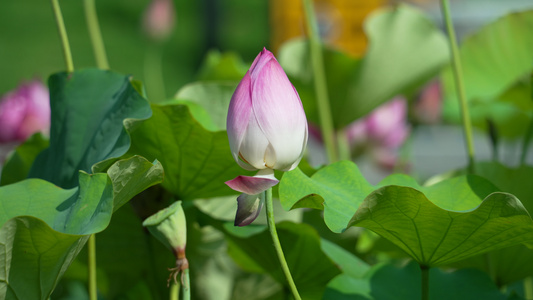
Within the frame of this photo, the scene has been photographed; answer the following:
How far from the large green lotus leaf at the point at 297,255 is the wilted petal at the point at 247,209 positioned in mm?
123

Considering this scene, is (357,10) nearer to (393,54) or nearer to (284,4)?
(284,4)

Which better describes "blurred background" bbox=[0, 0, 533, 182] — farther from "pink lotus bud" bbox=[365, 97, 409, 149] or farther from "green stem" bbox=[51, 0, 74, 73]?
"green stem" bbox=[51, 0, 74, 73]

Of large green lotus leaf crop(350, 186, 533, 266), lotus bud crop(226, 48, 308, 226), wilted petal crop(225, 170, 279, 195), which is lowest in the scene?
large green lotus leaf crop(350, 186, 533, 266)

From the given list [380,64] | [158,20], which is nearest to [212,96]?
[380,64]

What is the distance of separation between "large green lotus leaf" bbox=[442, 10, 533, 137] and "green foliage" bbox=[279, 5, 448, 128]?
40mm

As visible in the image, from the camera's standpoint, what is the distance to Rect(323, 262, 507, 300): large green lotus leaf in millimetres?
424

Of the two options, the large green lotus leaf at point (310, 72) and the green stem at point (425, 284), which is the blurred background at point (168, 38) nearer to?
the large green lotus leaf at point (310, 72)

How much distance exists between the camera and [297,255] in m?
0.47

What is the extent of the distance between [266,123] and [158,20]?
3.23 feet

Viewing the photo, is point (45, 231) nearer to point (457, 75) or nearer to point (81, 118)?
point (81, 118)

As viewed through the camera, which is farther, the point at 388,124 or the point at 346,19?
the point at 346,19

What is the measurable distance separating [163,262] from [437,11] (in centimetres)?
390

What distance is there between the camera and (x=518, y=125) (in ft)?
2.67

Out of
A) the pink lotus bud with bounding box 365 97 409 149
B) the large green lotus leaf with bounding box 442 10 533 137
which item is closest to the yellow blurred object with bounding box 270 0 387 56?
the pink lotus bud with bounding box 365 97 409 149
